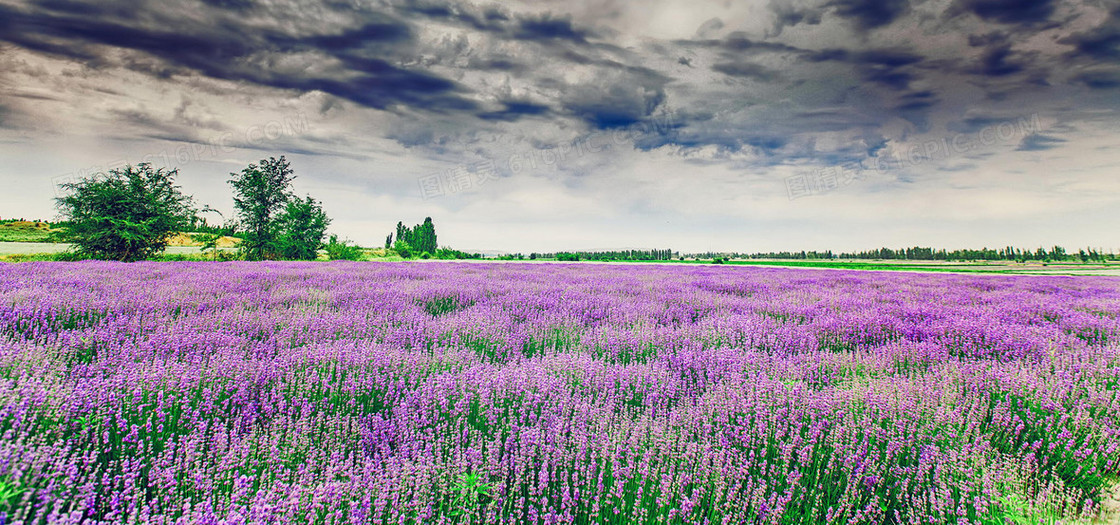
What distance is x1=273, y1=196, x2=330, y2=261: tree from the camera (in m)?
26.6

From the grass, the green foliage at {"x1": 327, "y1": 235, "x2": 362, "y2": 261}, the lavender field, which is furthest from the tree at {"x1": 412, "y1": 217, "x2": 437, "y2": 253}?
the lavender field

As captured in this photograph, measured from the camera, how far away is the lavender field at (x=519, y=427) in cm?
144

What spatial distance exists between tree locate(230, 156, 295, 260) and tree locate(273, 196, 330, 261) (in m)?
0.34

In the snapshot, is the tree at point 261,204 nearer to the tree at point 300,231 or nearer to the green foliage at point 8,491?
the tree at point 300,231

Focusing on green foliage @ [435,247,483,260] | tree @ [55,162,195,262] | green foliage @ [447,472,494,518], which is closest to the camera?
green foliage @ [447,472,494,518]

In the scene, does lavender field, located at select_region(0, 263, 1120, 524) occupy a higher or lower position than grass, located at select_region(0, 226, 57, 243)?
lower

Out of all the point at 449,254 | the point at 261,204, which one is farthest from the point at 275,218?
the point at 449,254

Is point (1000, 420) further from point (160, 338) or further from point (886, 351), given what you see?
point (160, 338)

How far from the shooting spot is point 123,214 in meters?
17.7

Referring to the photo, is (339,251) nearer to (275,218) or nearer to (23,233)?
(275,218)

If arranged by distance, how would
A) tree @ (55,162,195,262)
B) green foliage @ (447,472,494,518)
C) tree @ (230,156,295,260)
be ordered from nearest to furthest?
green foliage @ (447,472,494,518)
tree @ (55,162,195,262)
tree @ (230,156,295,260)

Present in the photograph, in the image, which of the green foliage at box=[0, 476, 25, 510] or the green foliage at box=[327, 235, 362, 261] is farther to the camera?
the green foliage at box=[327, 235, 362, 261]

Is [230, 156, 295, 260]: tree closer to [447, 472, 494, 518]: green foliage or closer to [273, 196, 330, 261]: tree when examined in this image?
[273, 196, 330, 261]: tree

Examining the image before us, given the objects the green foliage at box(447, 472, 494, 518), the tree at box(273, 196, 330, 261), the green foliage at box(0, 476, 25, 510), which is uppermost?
the tree at box(273, 196, 330, 261)
